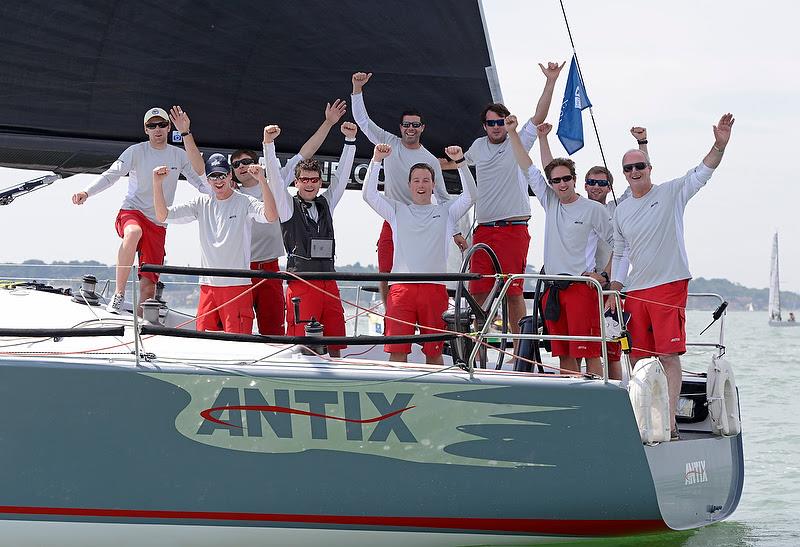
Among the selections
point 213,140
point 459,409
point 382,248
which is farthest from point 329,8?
point 459,409

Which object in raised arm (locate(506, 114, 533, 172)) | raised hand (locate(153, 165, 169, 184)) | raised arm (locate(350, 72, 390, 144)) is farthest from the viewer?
raised arm (locate(350, 72, 390, 144))

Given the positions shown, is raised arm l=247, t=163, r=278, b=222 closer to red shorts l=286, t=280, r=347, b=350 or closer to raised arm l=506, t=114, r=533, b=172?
red shorts l=286, t=280, r=347, b=350

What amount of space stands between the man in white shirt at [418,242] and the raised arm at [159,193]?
3.64 feet

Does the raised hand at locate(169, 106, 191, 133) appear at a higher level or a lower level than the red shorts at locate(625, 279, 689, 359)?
higher

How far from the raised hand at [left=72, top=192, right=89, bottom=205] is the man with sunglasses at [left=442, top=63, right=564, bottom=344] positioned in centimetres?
224

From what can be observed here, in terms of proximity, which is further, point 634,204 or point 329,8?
point 329,8

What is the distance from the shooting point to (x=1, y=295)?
6.64 meters

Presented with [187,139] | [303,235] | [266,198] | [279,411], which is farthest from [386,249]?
[279,411]

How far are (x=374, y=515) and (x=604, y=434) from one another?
3.87 ft

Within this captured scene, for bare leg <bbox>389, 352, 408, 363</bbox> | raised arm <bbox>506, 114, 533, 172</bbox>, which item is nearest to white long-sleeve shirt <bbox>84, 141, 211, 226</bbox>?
bare leg <bbox>389, 352, 408, 363</bbox>

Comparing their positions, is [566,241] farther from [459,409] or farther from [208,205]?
[208,205]

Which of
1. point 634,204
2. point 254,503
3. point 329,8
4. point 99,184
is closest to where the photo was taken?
point 254,503

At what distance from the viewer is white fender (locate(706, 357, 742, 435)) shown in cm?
645

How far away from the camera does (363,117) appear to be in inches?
289
